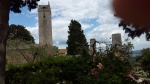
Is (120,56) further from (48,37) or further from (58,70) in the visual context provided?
(48,37)

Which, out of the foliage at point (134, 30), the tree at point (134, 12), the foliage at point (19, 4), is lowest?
the foliage at point (134, 30)

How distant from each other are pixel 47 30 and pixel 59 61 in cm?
7853

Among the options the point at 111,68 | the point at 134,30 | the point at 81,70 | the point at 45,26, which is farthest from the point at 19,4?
the point at 45,26

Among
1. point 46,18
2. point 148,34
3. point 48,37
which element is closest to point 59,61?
point 148,34

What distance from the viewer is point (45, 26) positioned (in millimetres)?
88000

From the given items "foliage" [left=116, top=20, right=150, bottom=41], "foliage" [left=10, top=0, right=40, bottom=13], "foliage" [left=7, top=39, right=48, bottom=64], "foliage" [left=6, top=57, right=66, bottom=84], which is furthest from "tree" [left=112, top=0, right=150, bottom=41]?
"foliage" [left=7, top=39, right=48, bottom=64]

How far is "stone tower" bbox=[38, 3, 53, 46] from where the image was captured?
279ft

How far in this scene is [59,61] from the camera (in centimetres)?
859

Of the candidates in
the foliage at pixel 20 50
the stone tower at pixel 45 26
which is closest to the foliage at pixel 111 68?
the foliage at pixel 20 50

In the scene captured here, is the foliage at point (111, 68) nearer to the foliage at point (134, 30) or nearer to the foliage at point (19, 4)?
the foliage at point (19, 4)

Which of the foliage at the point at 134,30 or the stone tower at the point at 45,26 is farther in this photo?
the stone tower at the point at 45,26

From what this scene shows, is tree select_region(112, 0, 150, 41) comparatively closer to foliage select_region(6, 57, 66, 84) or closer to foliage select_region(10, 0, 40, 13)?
foliage select_region(6, 57, 66, 84)

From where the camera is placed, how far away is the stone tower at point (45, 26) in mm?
84938

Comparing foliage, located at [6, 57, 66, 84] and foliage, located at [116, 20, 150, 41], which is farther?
foliage, located at [6, 57, 66, 84]
